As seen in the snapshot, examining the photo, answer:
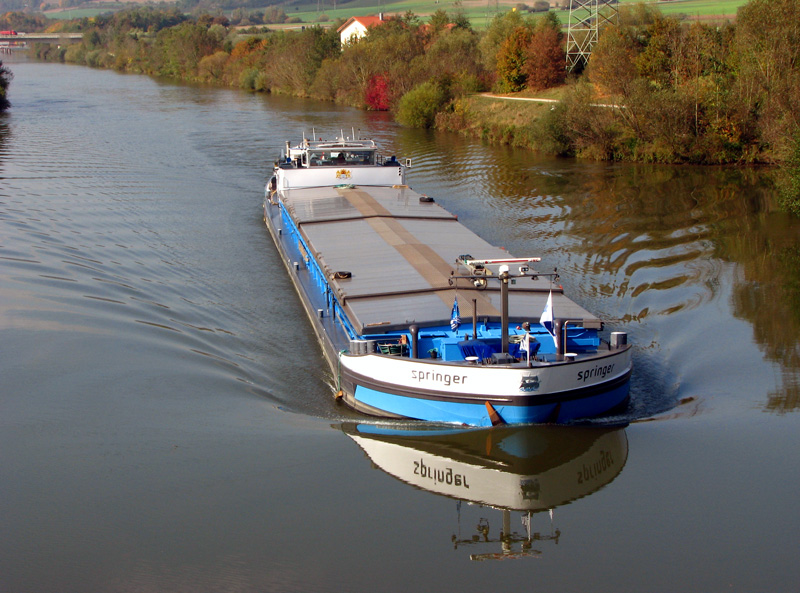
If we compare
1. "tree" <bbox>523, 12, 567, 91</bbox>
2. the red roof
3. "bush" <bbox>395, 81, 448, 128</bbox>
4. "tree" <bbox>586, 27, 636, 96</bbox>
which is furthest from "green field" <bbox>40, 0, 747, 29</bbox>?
"bush" <bbox>395, 81, 448, 128</bbox>

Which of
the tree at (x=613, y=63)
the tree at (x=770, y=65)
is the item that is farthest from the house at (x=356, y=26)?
the tree at (x=770, y=65)

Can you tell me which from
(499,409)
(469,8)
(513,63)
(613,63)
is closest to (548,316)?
(499,409)

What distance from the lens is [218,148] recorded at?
37.2 metres

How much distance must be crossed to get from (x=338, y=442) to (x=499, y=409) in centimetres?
244

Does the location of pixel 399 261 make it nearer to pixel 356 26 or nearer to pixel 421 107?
pixel 421 107

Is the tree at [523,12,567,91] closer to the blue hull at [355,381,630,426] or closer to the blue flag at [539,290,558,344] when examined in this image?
the blue hull at [355,381,630,426]

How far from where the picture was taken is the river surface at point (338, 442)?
956 centimetres

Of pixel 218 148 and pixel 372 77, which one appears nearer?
pixel 218 148

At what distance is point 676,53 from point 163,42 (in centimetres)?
6278

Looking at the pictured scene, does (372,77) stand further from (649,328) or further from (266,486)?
(266,486)

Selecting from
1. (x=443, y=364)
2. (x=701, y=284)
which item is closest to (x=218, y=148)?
(x=701, y=284)

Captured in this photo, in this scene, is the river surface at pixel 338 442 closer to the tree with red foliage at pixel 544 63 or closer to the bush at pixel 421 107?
the bush at pixel 421 107

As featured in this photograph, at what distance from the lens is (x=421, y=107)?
45.7 metres

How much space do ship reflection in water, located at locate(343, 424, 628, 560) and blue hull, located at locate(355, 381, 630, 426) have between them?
0.27m
